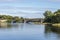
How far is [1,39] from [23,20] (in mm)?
84260

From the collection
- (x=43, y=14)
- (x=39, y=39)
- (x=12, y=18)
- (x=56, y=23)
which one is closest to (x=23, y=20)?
(x=12, y=18)

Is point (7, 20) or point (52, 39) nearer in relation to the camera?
point (52, 39)

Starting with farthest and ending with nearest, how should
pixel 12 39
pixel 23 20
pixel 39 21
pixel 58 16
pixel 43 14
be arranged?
pixel 23 20 → pixel 39 21 → pixel 43 14 → pixel 58 16 → pixel 12 39

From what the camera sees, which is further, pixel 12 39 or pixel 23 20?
pixel 23 20

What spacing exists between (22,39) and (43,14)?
6764 cm

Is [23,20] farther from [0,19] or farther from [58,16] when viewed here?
[58,16]

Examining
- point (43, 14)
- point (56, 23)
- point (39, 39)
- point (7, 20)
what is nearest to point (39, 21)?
point (43, 14)

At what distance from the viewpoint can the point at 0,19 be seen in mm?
113438

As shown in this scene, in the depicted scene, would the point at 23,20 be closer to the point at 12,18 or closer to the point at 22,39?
the point at 12,18

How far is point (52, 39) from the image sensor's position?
92.0 feet

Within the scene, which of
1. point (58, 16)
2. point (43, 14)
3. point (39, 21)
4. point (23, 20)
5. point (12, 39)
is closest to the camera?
point (12, 39)

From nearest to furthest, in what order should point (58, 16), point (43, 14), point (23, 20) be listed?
1. point (58, 16)
2. point (43, 14)
3. point (23, 20)

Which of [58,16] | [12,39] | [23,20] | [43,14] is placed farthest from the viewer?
[23,20]

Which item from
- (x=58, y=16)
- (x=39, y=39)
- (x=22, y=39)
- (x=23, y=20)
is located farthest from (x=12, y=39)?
(x=23, y=20)
